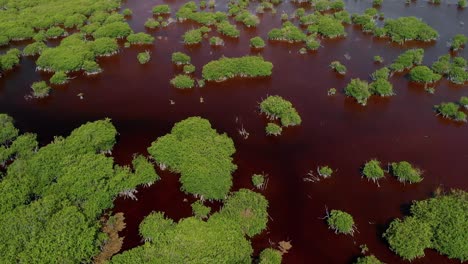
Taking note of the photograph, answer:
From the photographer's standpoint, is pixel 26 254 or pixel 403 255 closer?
pixel 26 254

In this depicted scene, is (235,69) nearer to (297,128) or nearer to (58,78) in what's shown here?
(297,128)

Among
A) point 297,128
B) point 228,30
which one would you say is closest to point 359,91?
point 297,128

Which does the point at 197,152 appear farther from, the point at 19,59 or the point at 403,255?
the point at 19,59

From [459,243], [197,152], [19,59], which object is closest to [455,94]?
[459,243]

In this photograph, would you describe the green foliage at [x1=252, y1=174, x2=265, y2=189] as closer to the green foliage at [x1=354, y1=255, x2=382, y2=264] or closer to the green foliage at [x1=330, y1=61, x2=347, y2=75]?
the green foliage at [x1=354, y1=255, x2=382, y2=264]

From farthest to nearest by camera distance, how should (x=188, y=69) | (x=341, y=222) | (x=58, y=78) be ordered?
(x=188, y=69) < (x=58, y=78) < (x=341, y=222)

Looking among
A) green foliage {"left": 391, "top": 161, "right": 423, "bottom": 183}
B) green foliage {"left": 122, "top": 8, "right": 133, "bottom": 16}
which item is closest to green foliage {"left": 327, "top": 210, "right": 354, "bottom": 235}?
green foliage {"left": 391, "top": 161, "right": 423, "bottom": 183}

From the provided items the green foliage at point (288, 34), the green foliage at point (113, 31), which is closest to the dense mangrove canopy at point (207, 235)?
the green foliage at point (288, 34)
